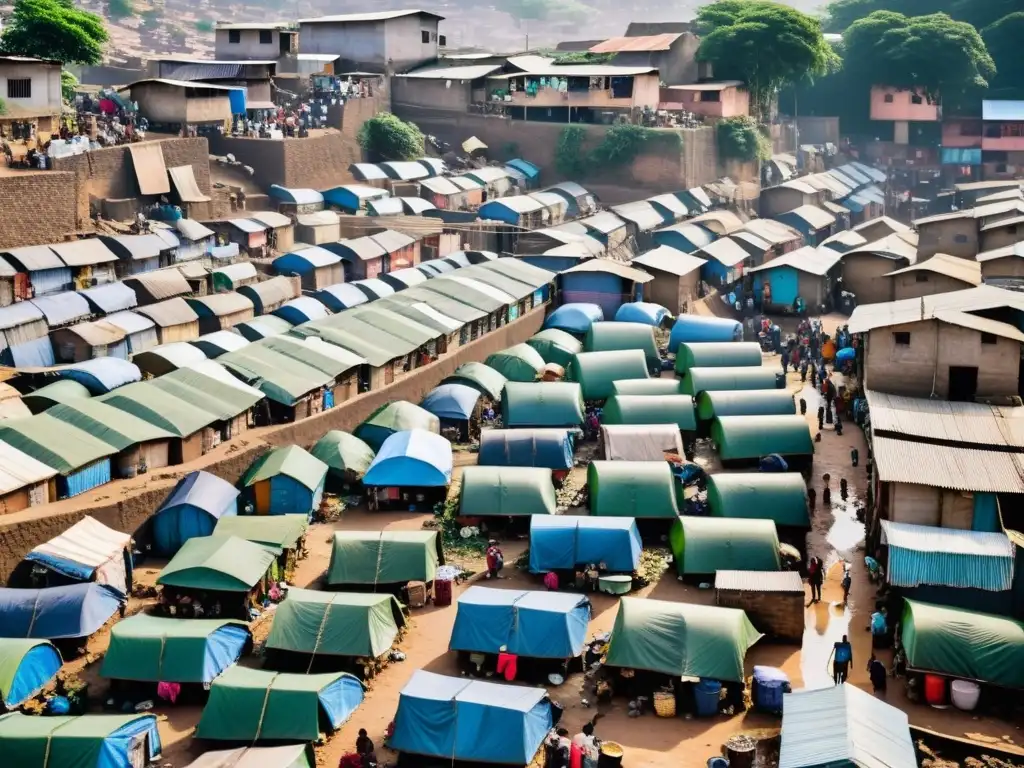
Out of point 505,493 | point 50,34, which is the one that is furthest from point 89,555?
point 50,34

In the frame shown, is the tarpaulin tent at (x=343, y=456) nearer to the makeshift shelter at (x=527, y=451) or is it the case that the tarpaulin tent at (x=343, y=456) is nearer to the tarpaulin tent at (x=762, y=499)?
the makeshift shelter at (x=527, y=451)

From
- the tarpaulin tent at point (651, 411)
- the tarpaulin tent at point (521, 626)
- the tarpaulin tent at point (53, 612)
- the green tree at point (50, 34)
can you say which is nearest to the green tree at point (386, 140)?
the green tree at point (50, 34)

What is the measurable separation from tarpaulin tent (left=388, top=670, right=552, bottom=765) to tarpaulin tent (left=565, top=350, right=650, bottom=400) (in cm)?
1712

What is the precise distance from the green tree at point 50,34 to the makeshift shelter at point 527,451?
85.5ft

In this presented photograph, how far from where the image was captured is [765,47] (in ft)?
216

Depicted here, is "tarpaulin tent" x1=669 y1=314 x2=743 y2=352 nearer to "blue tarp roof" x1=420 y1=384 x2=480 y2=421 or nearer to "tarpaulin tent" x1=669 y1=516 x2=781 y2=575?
"blue tarp roof" x1=420 y1=384 x2=480 y2=421

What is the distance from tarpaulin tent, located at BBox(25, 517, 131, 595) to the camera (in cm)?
2486

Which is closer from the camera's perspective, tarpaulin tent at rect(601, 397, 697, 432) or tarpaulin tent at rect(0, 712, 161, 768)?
tarpaulin tent at rect(0, 712, 161, 768)

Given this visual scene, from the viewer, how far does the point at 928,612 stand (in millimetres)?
22391

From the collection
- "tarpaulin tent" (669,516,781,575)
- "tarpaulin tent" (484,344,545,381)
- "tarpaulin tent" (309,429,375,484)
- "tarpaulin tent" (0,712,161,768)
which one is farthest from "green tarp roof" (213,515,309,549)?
"tarpaulin tent" (484,344,545,381)

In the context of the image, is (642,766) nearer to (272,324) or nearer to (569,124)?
(272,324)

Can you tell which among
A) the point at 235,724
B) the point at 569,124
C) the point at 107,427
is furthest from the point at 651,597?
the point at 569,124

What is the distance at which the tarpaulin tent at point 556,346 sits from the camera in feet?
132

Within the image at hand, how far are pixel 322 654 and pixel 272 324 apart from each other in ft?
54.4
